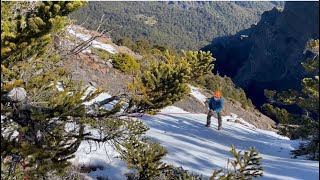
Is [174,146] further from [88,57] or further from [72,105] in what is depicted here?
[88,57]

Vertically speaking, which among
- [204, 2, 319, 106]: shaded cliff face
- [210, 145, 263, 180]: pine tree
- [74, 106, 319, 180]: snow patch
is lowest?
[204, 2, 319, 106]: shaded cliff face

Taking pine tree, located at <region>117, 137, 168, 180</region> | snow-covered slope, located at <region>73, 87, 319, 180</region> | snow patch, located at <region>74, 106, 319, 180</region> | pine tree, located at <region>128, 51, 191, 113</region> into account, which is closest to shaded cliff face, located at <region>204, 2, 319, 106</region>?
snow-covered slope, located at <region>73, 87, 319, 180</region>

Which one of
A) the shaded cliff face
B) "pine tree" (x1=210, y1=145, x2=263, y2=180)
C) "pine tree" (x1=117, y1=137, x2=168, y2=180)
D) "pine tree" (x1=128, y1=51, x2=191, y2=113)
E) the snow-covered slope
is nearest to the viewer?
"pine tree" (x1=128, y1=51, x2=191, y2=113)

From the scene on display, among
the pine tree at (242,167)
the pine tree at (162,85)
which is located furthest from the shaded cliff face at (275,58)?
the pine tree at (162,85)

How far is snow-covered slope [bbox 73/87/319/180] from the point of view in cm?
818

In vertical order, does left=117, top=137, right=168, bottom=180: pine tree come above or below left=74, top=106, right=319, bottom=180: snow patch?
above

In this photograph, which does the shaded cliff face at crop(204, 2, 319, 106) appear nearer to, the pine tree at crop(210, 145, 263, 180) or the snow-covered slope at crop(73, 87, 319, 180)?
the snow-covered slope at crop(73, 87, 319, 180)

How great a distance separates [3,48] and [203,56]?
2867 millimetres

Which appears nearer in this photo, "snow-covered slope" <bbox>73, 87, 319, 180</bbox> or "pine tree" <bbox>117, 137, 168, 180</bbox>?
"pine tree" <bbox>117, 137, 168, 180</bbox>

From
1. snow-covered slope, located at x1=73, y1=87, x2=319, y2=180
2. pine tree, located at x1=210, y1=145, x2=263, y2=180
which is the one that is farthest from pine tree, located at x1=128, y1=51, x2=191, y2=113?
snow-covered slope, located at x1=73, y1=87, x2=319, y2=180

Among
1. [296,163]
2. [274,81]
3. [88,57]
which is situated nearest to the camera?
[296,163]

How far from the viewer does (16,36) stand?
3.62 metres

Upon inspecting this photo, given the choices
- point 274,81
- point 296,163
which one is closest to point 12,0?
point 296,163

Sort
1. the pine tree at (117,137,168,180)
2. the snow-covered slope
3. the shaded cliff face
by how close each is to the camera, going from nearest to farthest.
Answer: the pine tree at (117,137,168,180) → the snow-covered slope → the shaded cliff face
